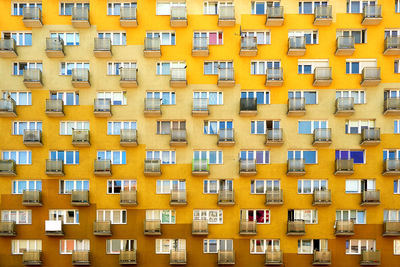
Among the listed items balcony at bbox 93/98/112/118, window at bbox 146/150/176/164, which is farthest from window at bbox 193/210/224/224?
balcony at bbox 93/98/112/118

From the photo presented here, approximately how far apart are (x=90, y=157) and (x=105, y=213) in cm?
436

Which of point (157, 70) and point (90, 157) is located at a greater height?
point (157, 70)

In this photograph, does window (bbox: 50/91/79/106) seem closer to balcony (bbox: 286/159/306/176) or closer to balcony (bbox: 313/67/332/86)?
balcony (bbox: 286/159/306/176)

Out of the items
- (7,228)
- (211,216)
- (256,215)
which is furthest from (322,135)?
(7,228)

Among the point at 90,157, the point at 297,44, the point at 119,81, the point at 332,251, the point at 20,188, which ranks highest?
the point at 297,44

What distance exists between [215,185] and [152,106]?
298 inches

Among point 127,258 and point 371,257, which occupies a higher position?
point 127,258

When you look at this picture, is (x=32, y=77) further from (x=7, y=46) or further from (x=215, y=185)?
(x=215, y=185)

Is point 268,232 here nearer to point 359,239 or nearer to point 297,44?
point 359,239

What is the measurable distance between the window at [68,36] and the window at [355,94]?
2030 centimetres

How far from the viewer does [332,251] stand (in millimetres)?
31516

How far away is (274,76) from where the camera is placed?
31.8 metres

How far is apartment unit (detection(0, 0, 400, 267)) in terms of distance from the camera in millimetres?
31594

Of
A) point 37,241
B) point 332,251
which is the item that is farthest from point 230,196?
point 37,241
